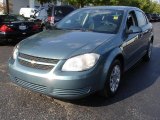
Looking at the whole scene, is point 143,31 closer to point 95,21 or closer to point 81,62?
point 95,21

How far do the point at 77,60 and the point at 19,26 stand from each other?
6679 mm

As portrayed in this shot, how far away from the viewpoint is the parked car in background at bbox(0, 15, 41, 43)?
10039 millimetres

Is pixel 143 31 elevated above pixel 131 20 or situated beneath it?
situated beneath

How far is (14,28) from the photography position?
10172mm

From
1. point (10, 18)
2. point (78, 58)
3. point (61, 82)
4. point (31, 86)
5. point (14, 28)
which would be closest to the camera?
point (61, 82)

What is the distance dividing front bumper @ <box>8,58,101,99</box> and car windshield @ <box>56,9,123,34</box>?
136 centimetres

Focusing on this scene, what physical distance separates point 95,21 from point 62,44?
1.35m

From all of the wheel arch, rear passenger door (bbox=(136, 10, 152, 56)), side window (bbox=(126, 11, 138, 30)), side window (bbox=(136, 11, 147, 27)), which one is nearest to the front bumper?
the wheel arch

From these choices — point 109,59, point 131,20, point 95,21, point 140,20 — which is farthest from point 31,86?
point 140,20

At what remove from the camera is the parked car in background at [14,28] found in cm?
1004

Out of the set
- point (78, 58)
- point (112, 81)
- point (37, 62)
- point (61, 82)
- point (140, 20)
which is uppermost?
point (140, 20)

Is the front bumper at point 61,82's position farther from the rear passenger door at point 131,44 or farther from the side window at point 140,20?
the side window at point 140,20

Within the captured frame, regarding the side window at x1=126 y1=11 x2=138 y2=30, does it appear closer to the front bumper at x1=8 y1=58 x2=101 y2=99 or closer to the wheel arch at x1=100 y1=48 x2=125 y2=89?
the wheel arch at x1=100 y1=48 x2=125 y2=89

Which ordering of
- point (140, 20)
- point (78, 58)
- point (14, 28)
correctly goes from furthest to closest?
point (14, 28) < point (140, 20) < point (78, 58)
